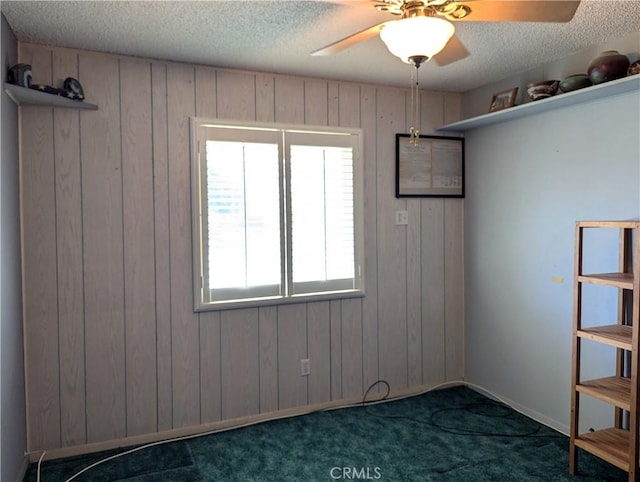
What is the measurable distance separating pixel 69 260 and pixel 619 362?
2980 mm

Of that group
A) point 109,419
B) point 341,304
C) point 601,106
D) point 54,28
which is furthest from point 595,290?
point 54,28

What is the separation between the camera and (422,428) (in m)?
3.05

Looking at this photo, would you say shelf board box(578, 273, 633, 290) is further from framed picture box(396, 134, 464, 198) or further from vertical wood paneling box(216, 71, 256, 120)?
vertical wood paneling box(216, 71, 256, 120)

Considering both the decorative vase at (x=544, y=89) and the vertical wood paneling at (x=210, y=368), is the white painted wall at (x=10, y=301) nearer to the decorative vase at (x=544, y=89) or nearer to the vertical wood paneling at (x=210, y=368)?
the vertical wood paneling at (x=210, y=368)

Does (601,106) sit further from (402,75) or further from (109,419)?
(109,419)

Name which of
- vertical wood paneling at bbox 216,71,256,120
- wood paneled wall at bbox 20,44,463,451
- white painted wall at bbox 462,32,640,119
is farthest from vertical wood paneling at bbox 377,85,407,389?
vertical wood paneling at bbox 216,71,256,120

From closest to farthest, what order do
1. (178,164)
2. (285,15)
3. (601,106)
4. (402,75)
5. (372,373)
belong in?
(285,15), (601,106), (178,164), (402,75), (372,373)

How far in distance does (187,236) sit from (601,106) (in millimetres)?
2453

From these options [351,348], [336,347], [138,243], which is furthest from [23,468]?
[351,348]

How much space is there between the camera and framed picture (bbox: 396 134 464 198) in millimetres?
3561

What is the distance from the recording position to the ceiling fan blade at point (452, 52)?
75.9 inches

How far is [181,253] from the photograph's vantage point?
9.69 ft

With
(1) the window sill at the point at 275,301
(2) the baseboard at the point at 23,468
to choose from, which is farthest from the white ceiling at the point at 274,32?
(2) the baseboard at the point at 23,468

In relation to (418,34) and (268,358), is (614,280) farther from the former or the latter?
(268,358)
